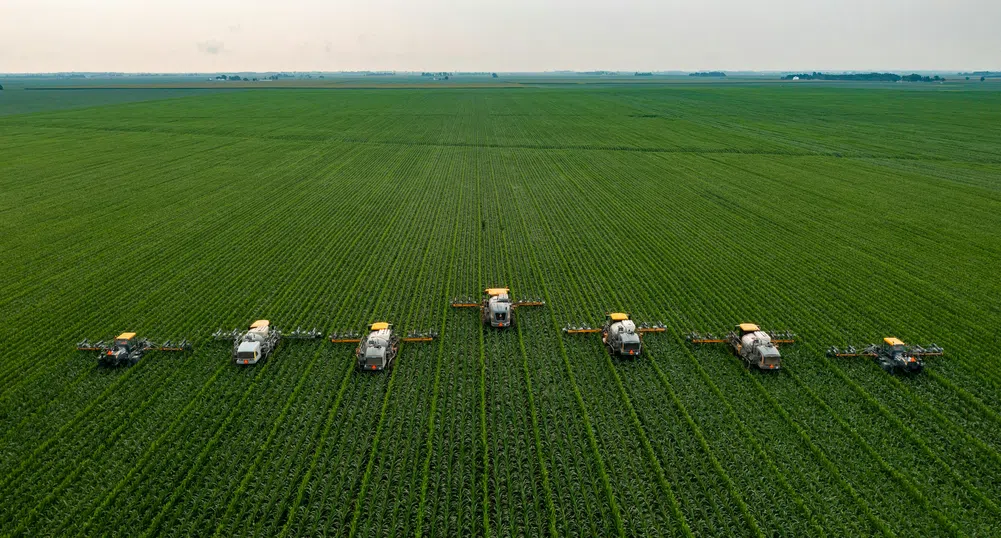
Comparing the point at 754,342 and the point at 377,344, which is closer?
the point at 377,344

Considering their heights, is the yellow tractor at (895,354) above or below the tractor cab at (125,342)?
below

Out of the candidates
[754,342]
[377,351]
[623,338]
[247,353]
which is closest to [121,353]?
[247,353]

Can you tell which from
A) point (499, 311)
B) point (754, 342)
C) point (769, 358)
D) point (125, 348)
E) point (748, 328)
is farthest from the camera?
point (499, 311)

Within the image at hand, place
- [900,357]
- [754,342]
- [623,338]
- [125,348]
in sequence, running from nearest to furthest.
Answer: [900,357], [125,348], [754,342], [623,338]

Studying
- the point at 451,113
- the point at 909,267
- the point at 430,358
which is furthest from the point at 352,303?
the point at 451,113

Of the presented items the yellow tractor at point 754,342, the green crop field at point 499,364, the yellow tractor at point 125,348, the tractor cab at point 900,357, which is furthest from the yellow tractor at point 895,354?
the yellow tractor at point 125,348

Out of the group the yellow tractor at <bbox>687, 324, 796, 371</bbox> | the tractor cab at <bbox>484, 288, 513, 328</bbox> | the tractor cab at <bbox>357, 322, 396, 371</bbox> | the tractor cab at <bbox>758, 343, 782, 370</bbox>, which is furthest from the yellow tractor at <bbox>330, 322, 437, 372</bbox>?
the tractor cab at <bbox>758, 343, 782, 370</bbox>

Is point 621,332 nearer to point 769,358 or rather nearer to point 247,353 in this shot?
point 769,358

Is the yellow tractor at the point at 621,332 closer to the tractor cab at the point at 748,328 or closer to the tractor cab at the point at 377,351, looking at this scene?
the tractor cab at the point at 748,328
